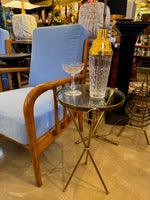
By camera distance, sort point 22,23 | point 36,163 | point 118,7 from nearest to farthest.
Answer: point 36,163 → point 118,7 → point 22,23

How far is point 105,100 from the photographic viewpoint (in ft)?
2.49

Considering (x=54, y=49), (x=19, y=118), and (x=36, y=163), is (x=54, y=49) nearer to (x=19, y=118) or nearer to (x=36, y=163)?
(x=19, y=118)

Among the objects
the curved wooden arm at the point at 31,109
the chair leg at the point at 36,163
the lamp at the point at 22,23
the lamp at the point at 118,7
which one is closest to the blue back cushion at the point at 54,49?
the curved wooden arm at the point at 31,109

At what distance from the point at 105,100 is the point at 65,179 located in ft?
1.97

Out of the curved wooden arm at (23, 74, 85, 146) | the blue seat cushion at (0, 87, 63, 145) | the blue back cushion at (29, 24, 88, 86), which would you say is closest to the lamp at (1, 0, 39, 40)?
the blue back cushion at (29, 24, 88, 86)

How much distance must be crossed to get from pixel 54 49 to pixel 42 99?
502 millimetres

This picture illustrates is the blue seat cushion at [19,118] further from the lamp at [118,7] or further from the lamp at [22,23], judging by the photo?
the lamp at [22,23]

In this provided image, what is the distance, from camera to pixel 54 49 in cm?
117

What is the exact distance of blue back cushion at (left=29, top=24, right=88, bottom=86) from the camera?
109cm

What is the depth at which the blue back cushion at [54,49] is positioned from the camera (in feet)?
3.57

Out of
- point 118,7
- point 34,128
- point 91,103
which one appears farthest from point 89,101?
point 118,7

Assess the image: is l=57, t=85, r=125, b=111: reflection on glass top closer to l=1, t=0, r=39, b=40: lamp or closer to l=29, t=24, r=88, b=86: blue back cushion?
l=29, t=24, r=88, b=86: blue back cushion

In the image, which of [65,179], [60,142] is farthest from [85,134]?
[65,179]

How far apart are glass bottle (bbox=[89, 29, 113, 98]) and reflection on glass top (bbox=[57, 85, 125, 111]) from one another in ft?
0.18
